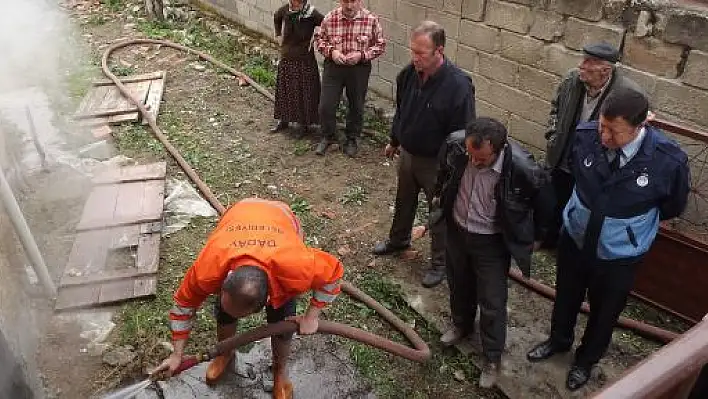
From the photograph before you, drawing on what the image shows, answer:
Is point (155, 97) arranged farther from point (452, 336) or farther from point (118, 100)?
point (452, 336)

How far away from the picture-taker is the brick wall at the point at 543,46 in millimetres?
4227

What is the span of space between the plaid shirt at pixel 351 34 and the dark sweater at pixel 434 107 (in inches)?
67.3

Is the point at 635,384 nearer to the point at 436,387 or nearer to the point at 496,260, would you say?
the point at 496,260

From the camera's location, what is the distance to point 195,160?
646 centimetres

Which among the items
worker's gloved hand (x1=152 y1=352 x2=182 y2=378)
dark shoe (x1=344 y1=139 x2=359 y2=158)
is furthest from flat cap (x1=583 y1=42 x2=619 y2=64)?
dark shoe (x1=344 y1=139 x2=359 y2=158)

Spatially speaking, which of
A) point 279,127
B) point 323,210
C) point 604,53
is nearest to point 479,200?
point 604,53

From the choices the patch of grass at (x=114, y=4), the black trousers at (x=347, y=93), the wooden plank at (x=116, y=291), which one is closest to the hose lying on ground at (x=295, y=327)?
the wooden plank at (x=116, y=291)

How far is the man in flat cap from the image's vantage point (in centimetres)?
371

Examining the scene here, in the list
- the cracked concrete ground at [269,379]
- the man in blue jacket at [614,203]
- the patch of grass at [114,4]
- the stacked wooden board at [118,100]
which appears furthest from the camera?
the patch of grass at [114,4]

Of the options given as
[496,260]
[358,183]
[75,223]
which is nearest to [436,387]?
[496,260]

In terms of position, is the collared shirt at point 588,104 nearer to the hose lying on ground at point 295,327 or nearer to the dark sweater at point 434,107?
the dark sweater at point 434,107

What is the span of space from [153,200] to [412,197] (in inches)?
103

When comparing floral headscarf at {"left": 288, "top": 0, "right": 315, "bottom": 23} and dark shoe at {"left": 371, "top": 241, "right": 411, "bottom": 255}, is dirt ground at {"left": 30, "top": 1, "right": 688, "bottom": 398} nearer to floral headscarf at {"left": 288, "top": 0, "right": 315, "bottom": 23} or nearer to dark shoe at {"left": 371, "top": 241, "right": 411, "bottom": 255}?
dark shoe at {"left": 371, "top": 241, "right": 411, "bottom": 255}

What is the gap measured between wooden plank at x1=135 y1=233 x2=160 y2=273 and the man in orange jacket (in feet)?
6.18
